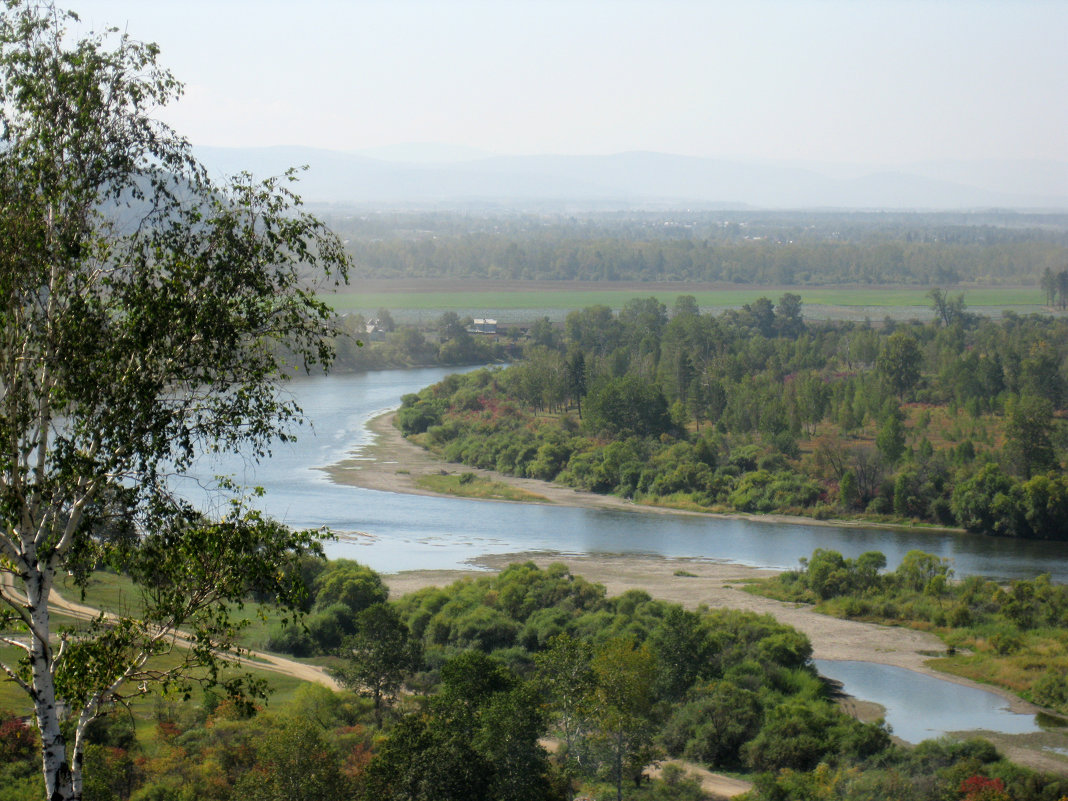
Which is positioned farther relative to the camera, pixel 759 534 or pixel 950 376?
pixel 950 376

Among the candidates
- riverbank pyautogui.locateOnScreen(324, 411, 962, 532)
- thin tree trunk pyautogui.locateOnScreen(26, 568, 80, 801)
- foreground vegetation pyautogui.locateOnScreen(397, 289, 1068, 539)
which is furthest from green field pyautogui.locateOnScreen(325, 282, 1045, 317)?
thin tree trunk pyautogui.locateOnScreen(26, 568, 80, 801)

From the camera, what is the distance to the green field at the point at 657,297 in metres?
65.8

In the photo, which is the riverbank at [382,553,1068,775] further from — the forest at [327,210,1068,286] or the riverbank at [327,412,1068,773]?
the forest at [327,210,1068,286]

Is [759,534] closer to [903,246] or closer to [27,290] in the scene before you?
[27,290]

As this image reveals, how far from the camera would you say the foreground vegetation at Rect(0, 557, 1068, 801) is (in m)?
9.27

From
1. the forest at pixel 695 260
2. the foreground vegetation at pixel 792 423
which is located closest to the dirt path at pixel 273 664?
the foreground vegetation at pixel 792 423

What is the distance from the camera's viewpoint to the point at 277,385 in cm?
512

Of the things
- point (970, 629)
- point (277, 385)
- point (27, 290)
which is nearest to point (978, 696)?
point (970, 629)

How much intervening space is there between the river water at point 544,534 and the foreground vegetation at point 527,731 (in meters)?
7.49

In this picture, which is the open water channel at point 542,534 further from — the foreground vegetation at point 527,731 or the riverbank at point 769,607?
the foreground vegetation at point 527,731

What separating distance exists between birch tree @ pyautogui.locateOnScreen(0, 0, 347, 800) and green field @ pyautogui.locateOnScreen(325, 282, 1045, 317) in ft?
176

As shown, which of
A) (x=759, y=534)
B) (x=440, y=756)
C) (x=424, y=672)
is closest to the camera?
(x=440, y=756)

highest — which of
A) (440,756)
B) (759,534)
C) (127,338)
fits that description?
(127,338)

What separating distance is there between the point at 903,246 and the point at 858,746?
93567 millimetres
